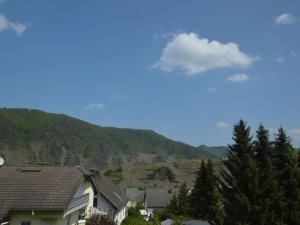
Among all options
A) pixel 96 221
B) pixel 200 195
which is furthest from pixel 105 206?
pixel 96 221

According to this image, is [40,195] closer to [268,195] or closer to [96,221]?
[96,221]

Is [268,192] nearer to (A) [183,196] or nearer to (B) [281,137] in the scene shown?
(B) [281,137]

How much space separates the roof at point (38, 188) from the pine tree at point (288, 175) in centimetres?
1534

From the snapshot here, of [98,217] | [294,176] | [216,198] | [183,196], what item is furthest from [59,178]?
[183,196]

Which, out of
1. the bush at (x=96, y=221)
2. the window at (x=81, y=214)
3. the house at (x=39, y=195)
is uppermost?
the house at (x=39, y=195)

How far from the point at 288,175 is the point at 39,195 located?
60.8ft

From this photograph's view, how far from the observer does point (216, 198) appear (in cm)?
5275

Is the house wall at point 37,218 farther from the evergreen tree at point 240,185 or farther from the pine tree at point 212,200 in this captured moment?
the pine tree at point 212,200

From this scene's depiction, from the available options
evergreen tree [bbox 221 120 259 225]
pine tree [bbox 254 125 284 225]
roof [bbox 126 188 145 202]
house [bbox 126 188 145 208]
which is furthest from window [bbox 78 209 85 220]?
roof [bbox 126 188 145 202]

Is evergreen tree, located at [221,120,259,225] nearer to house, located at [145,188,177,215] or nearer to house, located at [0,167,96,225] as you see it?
house, located at [0,167,96,225]

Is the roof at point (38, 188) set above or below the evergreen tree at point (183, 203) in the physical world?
above

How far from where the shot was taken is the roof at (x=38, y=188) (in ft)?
88.3

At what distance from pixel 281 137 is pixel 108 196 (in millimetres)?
30218

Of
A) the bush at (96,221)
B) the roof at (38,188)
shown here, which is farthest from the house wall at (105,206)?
the roof at (38,188)
